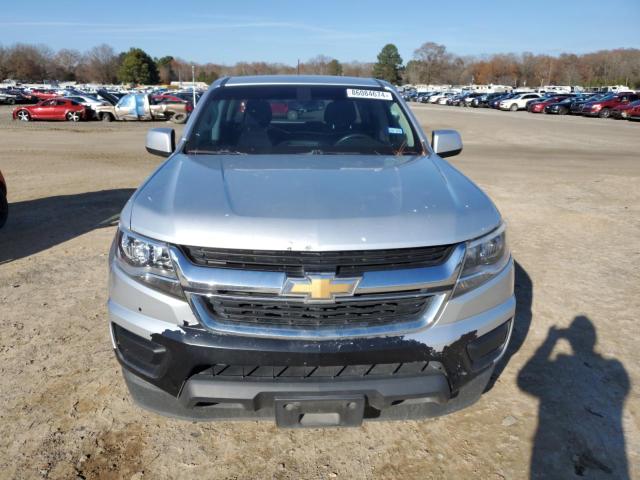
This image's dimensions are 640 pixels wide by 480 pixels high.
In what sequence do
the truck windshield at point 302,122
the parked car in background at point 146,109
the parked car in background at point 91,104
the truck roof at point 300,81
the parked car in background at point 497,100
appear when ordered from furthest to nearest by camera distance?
the parked car in background at point 497,100
the parked car in background at point 91,104
the parked car in background at point 146,109
the truck roof at point 300,81
the truck windshield at point 302,122

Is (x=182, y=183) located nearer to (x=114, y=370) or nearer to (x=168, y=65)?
(x=114, y=370)

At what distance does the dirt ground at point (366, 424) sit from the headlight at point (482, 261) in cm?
94

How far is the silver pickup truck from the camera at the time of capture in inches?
86.9

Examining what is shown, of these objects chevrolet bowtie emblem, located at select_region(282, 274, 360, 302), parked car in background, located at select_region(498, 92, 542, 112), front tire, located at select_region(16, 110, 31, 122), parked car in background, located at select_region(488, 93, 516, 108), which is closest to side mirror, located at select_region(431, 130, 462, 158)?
chevrolet bowtie emblem, located at select_region(282, 274, 360, 302)

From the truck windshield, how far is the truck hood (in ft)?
1.54

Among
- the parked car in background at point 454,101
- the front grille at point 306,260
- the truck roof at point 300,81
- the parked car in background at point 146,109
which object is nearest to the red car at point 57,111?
the parked car in background at point 146,109

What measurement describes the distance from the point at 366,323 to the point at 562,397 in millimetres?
1620

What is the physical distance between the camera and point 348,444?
276 centimetres

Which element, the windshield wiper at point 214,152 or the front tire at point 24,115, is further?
the front tire at point 24,115

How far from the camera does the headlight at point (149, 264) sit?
2.28 meters

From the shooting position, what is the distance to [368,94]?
4176 mm

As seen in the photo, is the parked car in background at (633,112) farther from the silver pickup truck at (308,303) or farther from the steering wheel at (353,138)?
the silver pickup truck at (308,303)

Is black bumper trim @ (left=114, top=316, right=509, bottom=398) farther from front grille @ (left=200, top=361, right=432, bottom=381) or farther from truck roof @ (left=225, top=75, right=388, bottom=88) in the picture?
truck roof @ (left=225, top=75, right=388, bottom=88)

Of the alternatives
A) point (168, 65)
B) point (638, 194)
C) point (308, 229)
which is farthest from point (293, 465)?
point (168, 65)
